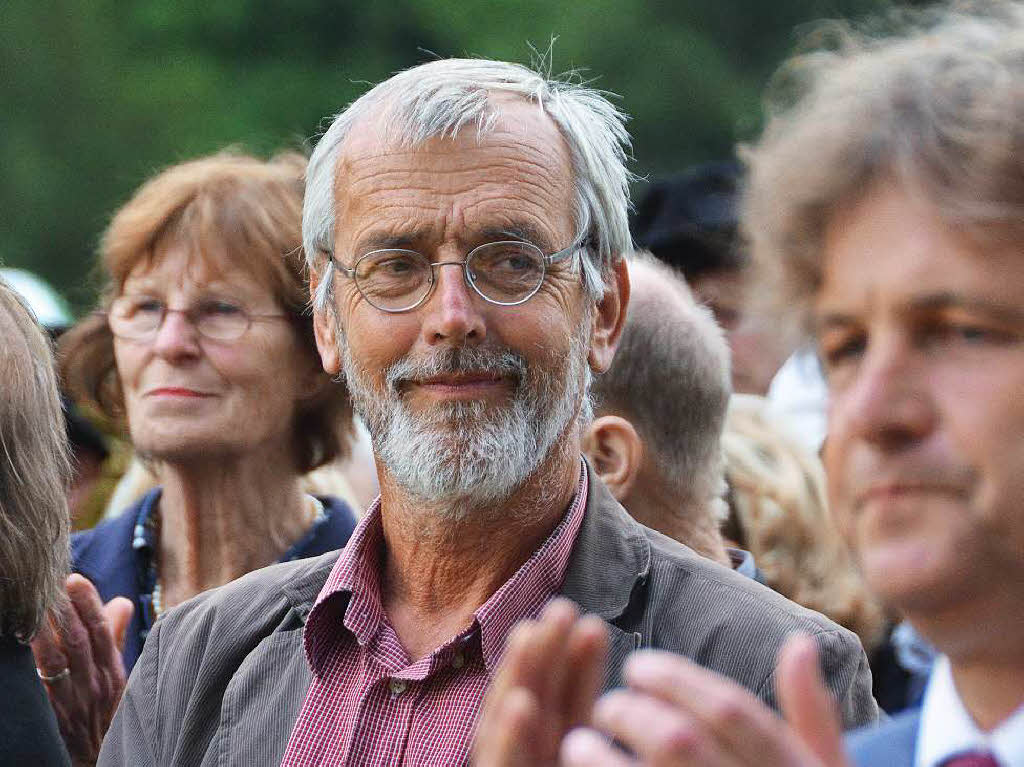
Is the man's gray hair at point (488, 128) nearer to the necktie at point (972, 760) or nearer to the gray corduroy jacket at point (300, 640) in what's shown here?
the gray corduroy jacket at point (300, 640)

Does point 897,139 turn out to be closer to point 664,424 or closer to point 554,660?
point 554,660

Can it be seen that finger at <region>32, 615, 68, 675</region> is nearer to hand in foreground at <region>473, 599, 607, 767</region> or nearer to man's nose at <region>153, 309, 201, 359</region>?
man's nose at <region>153, 309, 201, 359</region>

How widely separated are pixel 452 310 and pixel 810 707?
5.21 ft

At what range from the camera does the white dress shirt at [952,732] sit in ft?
5.34

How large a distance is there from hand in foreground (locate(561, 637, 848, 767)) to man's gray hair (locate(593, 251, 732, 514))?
222 cm

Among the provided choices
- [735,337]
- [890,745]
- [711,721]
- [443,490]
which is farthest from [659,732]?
[735,337]

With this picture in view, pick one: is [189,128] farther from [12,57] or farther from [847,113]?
[847,113]

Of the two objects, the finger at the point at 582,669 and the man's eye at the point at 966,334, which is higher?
the man's eye at the point at 966,334

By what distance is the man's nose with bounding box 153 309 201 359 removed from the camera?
415 centimetres

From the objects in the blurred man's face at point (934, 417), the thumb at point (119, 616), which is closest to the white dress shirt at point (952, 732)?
the blurred man's face at point (934, 417)

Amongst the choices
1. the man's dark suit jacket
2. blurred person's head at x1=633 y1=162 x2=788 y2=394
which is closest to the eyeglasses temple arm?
the man's dark suit jacket

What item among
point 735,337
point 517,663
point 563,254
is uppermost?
point 517,663

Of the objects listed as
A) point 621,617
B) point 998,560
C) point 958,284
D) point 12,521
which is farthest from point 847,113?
point 12,521

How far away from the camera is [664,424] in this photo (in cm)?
373
